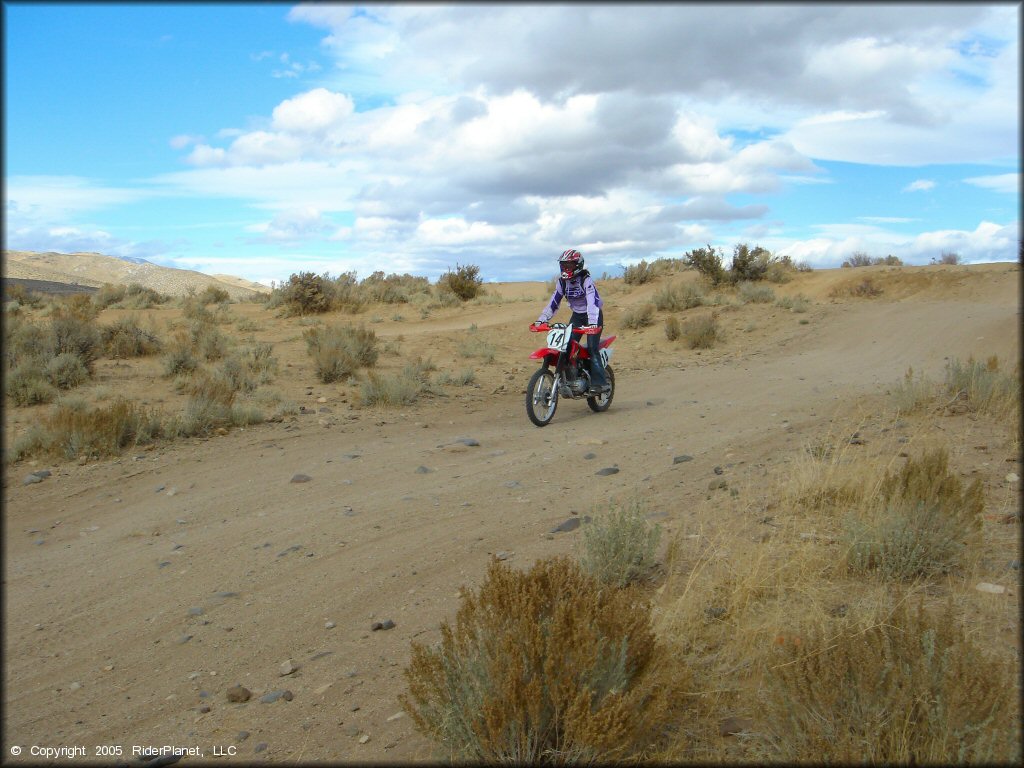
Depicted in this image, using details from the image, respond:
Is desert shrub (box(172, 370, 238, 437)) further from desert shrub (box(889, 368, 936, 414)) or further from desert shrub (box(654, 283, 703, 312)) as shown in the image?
desert shrub (box(654, 283, 703, 312))

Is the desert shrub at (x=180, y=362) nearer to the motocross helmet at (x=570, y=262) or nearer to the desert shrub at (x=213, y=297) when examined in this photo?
the motocross helmet at (x=570, y=262)

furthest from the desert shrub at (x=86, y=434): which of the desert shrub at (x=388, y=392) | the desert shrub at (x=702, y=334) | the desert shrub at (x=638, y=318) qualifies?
the desert shrub at (x=638, y=318)

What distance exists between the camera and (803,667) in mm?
3461

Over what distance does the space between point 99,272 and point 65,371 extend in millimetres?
62767

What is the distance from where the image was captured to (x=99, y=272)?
68.1 m

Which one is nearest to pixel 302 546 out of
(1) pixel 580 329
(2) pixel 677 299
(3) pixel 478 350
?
(1) pixel 580 329

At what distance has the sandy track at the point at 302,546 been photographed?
4223mm

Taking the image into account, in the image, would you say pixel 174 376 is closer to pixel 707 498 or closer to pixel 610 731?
pixel 707 498

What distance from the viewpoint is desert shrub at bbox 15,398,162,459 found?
9750 mm

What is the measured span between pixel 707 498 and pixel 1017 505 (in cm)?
228

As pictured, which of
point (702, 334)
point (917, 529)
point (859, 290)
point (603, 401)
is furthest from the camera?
point (859, 290)

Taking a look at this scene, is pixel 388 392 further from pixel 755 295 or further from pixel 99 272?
pixel 99 272

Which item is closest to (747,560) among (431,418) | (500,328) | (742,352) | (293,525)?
(293,525)

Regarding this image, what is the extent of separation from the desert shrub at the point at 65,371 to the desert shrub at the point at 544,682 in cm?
1135
